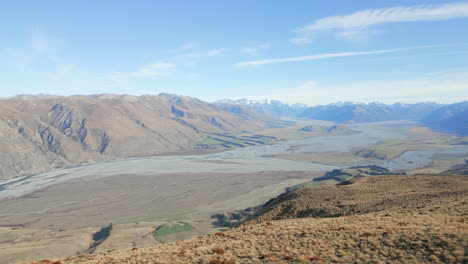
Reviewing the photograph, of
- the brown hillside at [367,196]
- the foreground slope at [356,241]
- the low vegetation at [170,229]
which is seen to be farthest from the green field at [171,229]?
the foreground slope at [356,241]

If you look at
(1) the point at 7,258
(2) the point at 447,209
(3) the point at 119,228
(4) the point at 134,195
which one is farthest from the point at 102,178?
(2) the point at 447,209

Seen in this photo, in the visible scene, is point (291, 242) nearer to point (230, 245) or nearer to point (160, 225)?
point (230, 245)

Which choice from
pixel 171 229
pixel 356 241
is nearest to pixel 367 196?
pixel 356 241

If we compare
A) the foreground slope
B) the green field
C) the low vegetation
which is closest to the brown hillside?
the foreground slope

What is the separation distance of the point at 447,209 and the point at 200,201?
11465cm

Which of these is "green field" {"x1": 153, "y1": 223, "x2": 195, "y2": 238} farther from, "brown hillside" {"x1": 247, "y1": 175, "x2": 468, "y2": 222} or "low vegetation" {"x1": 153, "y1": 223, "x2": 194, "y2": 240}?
"brown hillside" {"x1": 247, "y1": 175, "x2": 468, "y2": 222}

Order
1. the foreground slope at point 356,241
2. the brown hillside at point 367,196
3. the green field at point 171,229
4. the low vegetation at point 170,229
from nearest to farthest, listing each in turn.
Result: the foreground slope at point 356,241
the brown hillside at point 367,196
the low vegetation at point 170,229
the green field at point 171,229

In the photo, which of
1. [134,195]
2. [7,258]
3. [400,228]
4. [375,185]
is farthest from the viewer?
[134,195]

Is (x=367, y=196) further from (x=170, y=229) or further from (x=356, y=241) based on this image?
(x=170, y=229)

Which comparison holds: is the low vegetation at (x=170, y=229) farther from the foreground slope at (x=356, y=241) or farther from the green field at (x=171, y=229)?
the foreground slope at (x=356, y=241)

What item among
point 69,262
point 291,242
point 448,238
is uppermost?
point 448,238

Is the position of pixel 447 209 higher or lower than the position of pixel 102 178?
higher

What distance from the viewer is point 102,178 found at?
183500mm

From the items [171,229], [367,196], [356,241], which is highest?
[356,241]
